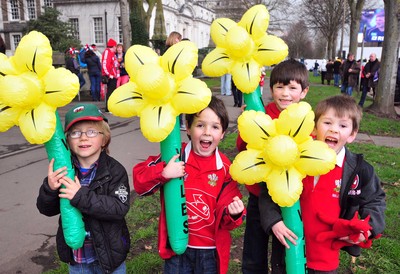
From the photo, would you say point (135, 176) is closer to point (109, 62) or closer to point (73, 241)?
point (73, 241)

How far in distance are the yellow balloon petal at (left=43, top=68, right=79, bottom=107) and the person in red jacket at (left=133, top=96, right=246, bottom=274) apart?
573mm

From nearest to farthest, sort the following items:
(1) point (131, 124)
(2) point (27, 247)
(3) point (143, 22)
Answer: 1. (2) point (27, 247)
2. (1) point (131, 124)
3. (3) point (143, 22)

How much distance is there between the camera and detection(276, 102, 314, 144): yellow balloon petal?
1.79 m

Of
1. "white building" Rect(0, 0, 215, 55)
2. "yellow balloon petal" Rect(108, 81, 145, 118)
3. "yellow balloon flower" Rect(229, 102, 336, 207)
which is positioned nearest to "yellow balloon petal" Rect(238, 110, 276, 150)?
"yellow balloon flower" Rect(229, 102, 336, 207)

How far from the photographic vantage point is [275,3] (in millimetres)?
40188

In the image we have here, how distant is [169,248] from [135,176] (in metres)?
0.47

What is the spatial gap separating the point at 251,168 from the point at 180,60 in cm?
66

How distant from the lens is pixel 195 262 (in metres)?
2.20

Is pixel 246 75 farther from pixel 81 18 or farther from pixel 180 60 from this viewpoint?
pixel 81 18

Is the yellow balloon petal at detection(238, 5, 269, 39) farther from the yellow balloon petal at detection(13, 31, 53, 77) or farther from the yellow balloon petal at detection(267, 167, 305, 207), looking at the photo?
the yellow balloon petal at detection(13, 31, 53, 77)

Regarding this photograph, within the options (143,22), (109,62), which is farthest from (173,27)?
(109,62)

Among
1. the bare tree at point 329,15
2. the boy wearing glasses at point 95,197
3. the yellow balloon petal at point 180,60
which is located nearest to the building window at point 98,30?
the bare tree at point 329,15

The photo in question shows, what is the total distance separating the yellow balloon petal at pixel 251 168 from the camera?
190 centimetres

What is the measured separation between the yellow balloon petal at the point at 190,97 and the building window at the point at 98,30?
108 ft
